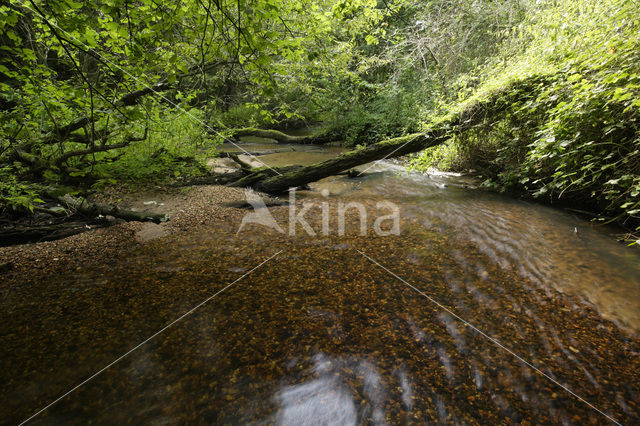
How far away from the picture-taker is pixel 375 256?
161 inches

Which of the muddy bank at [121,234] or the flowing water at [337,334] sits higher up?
the muddy bank at [121,234]

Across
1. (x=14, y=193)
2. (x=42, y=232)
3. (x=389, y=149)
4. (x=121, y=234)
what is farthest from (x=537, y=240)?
(x=42, y=232)

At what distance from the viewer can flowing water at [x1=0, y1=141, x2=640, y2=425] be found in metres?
2.00

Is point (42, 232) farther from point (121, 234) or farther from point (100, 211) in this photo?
point (121, 234)

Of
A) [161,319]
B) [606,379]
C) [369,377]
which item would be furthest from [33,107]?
[606,379]

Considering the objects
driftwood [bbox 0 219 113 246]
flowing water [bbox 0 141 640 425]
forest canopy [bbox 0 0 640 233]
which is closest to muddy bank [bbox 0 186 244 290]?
driftwood [bbox 0 219 113 246]

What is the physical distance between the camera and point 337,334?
2.65 m

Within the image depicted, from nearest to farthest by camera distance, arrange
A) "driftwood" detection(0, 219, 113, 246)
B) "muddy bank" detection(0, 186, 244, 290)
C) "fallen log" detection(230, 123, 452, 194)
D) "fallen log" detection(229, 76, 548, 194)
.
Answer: "muddy bank" detection(0, 186, 244, 290)
"driftwood" detection(0, 219, 113, 246)
"fallen log" detection(229, 76, 548, 194)
"fallen log" detection(230, 123, 452, 194)

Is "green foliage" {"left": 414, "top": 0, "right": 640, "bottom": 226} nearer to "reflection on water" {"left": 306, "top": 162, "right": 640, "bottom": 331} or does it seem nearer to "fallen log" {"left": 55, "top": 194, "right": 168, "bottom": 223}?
"reflection on water" {"left": 306, "top": 162, "right": 640, "bottom": 331}

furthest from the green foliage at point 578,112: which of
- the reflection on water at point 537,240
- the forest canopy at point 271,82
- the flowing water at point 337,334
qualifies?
the flowing water at point 337,334

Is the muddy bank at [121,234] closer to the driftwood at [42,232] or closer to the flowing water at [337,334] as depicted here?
the driftwood at [42,232]

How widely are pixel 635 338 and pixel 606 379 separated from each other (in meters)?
0.76

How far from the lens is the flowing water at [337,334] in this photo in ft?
6.57

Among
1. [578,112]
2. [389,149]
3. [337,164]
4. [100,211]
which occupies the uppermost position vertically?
[578,112]
